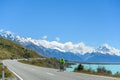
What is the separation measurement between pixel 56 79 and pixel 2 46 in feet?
→ 540

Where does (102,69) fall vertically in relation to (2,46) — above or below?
below

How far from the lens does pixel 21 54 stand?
192 metres

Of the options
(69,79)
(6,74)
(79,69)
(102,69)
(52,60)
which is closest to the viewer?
(69,79)

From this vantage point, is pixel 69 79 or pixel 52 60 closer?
pixel 69 79

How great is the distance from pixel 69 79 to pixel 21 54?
6525 inches

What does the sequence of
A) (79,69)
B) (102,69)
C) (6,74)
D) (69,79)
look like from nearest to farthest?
1. (69,79)
2. (6,74)
3. (102,69)
4. (79,69)

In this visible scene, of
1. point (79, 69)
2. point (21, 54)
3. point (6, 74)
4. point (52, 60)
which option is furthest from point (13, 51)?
point (6, 74)

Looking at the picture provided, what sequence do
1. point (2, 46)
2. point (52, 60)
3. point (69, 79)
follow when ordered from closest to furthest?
point (69, 79) → point (52, 60) → point (2, 46)

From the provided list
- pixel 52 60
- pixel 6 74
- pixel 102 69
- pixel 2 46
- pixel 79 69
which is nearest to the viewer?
pixel 6 74

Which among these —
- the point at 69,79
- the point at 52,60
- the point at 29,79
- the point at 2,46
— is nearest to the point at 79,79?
the point at 69,79

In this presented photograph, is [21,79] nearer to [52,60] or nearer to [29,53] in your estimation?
[52,60]

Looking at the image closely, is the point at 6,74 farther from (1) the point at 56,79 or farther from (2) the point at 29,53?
(2) the point at 29,53

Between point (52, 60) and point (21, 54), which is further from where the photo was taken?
point (21, 54)

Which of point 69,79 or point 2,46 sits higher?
point 2,46
